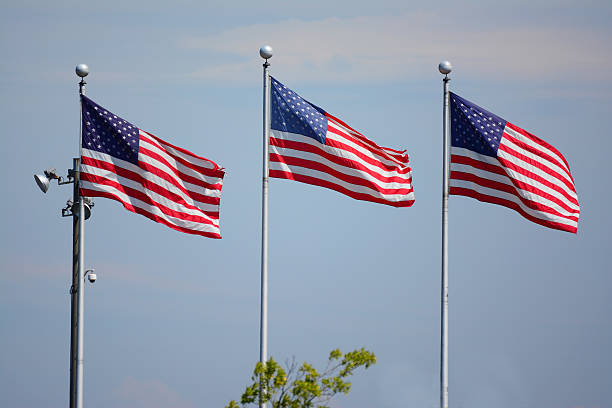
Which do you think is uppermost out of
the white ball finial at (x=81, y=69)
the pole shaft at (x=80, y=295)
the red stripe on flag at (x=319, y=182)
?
the white ball finial at (x=81, y=69)

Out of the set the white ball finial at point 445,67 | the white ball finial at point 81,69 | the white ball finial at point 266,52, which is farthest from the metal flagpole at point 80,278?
the white ball finial at point 445,67

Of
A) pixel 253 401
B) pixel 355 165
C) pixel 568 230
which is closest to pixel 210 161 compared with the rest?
pixel 355 165

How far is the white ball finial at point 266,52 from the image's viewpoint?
31.5 m

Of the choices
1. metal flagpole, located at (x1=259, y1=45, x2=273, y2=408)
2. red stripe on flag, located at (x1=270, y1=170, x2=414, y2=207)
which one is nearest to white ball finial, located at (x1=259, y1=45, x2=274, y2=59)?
metal flagpole, located at (x1=259, y1=45, x2=273, y2=408)

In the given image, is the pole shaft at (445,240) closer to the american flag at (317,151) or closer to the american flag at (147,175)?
the american flag at (317,151)

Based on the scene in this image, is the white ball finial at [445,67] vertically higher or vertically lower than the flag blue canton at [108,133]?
higher

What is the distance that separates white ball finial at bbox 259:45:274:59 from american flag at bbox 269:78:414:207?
67 cm

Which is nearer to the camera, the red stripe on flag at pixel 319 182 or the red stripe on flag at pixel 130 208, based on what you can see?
the red stripe on flag at pixel 130 208

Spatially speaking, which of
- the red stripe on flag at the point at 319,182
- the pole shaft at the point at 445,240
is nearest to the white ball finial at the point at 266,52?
the red stripe on flag at the point at 319,182

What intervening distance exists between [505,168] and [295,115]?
534 centimetres

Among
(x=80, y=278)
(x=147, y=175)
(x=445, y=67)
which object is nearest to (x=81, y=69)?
(x=147, y=175)

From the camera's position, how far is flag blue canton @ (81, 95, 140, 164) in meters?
31.5

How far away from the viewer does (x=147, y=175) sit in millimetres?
31516

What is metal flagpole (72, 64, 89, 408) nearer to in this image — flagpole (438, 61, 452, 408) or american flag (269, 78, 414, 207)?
american flag (269, 78, 414, 207)
